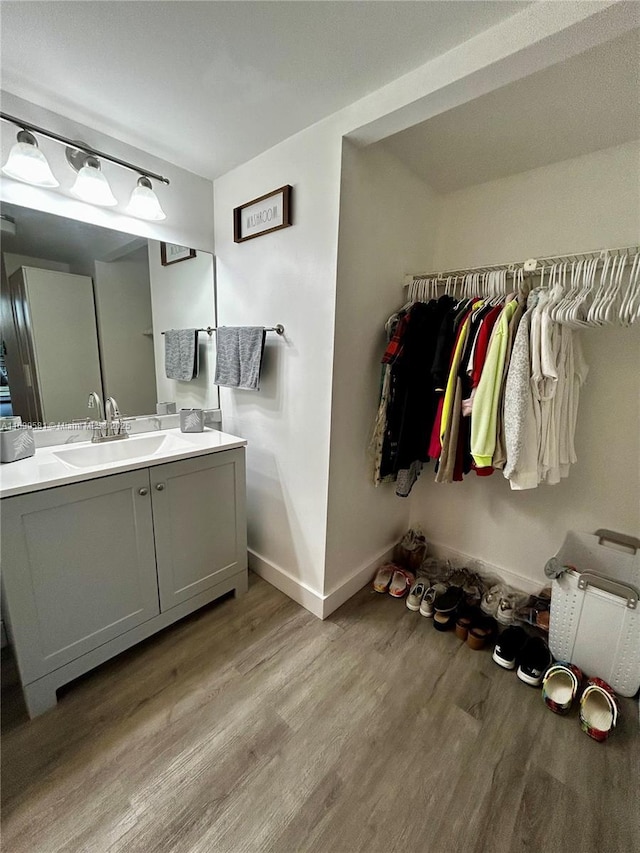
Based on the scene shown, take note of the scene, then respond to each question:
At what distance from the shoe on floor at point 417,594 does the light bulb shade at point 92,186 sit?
2.43 m

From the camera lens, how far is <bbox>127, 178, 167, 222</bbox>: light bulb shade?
62.4 inches

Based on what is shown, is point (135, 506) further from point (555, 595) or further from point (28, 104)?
point (555, 595)

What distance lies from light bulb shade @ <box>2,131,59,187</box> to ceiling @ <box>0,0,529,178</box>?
21 cm

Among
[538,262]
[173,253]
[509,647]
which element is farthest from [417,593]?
[173,253]

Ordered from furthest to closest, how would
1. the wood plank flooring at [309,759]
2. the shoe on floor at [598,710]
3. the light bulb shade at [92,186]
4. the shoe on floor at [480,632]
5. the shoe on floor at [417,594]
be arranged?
the shoe on floor at [417,594]
the shoe on floor at [480,632]
the light bulb shade at [92,186]
the shoe on floor at [598,710]
the wood plank flooring at [309,759]

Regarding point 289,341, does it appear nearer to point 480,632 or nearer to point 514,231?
point 514,231

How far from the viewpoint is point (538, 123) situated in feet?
4.38

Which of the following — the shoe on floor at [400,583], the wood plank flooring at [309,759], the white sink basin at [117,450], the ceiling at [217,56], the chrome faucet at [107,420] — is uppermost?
the ceiling at [217,56]

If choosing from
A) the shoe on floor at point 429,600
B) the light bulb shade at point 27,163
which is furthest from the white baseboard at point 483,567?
the light bulb shade at point 27,163

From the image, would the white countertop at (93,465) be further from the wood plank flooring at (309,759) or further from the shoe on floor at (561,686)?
the shoe on floor at (561,686)

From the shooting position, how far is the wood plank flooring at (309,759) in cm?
96

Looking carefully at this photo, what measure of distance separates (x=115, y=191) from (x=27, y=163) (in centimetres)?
39

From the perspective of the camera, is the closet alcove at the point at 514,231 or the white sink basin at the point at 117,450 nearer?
the closet alcove at the point at 514,231

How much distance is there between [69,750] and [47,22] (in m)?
2.31
